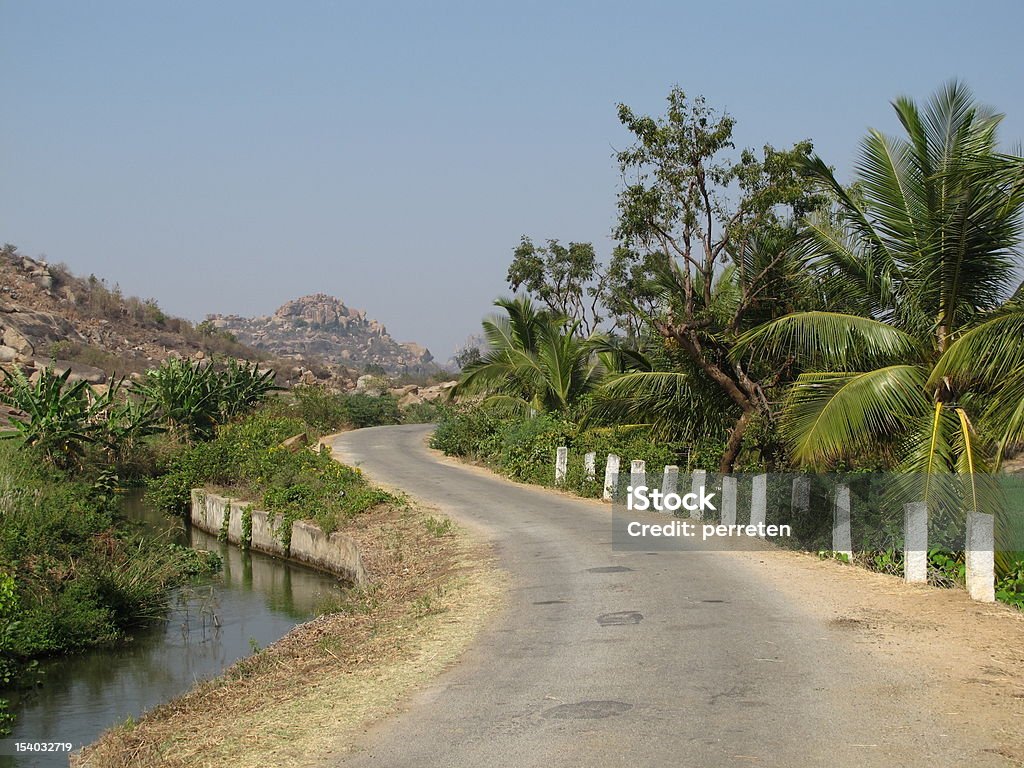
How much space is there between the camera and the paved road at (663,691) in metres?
6.51

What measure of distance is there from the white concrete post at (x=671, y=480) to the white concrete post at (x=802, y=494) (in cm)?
332

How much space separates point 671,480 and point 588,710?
10.8m

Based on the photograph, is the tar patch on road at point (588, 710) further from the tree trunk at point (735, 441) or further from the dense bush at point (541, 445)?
the dense bush at point (541, 445)

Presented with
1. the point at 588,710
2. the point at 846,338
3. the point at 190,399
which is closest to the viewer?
the point at 588,710

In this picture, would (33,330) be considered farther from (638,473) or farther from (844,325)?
(844,325)

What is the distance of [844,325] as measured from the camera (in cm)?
1332

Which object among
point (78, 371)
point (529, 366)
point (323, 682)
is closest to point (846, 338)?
point (323, 682)

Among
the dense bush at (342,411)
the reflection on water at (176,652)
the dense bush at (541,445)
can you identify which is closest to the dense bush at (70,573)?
the reflection on water at (176,652)

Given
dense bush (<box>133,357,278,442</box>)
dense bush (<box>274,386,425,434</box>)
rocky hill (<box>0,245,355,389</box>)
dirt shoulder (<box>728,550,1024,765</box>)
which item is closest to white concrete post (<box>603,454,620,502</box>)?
dirt shoulder (<box>728,550,1024,765</box>)

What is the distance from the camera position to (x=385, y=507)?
20.0 m

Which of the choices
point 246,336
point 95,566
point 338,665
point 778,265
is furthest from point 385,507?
point 246,336

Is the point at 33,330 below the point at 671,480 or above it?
above

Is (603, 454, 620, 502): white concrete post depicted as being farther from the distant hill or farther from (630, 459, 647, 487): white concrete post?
the distant hill

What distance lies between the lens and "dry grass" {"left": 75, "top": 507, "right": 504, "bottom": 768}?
7059 millimetres
